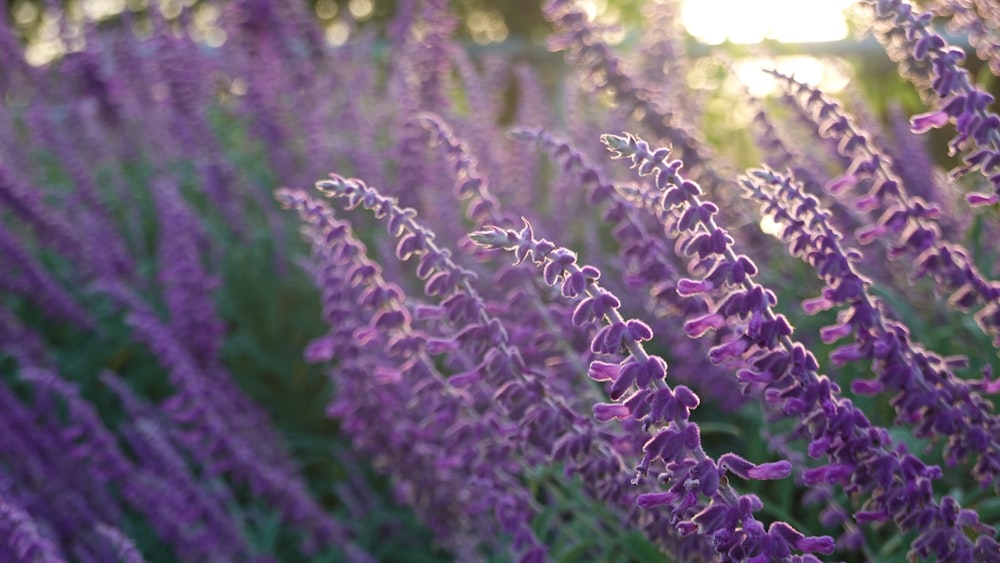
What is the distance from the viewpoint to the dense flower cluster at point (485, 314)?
1713 millimetres

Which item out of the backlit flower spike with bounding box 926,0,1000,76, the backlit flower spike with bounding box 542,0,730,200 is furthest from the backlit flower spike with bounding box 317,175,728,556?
the backlit flower spike with bounding box 542,0,730,200

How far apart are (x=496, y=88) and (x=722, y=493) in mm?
4528

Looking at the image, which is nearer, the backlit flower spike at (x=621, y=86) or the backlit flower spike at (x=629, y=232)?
the backlit flower spike at (x=629, y=232)

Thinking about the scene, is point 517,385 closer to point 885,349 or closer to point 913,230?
point 885,349

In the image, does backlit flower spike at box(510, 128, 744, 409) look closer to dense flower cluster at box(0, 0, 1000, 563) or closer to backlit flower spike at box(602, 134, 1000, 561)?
dense flower cluster at box(0, 0, 1000, 563)

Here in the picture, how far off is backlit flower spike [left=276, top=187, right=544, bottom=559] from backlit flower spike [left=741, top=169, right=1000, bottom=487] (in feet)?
1.94

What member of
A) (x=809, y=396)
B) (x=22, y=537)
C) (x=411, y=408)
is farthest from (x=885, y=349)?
(x=22, y=537)

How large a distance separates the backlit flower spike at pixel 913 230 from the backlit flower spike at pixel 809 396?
0.44m

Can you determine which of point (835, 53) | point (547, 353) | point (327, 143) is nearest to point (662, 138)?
point (547, 353)

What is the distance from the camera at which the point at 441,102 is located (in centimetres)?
432

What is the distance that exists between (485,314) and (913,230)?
820mm

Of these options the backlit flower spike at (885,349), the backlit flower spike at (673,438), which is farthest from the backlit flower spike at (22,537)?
the backlit flower spike at (885,349)

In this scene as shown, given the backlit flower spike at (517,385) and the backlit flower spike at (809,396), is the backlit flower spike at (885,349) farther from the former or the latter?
the backlit flower spike at (517,385)

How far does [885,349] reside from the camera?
5.82ft
